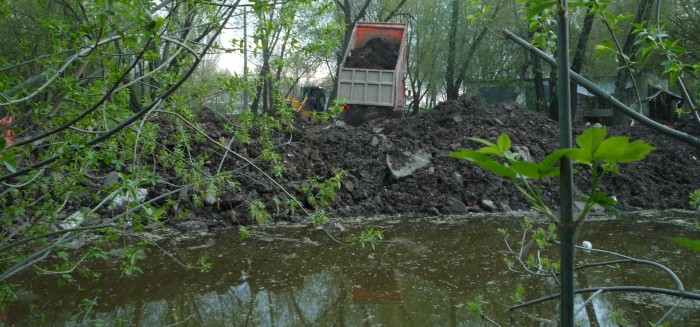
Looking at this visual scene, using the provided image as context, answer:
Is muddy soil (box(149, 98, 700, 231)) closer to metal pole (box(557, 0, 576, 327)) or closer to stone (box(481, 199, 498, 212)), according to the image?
stone (box(481, 199, 498, 212))

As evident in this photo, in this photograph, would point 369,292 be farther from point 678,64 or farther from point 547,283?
point 678,64

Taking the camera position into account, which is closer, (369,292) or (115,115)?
(115,115)

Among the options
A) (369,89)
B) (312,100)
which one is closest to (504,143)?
(369,89)

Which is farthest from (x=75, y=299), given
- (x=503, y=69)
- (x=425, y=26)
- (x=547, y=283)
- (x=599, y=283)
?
(x=425, y=26)

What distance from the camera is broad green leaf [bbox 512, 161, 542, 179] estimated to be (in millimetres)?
697

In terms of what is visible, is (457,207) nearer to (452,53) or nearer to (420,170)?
(420,170)

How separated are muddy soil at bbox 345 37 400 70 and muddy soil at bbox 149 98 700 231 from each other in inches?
91.4

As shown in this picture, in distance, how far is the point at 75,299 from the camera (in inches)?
185

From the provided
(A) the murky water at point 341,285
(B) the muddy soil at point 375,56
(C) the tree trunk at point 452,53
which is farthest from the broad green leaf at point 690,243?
(C) the tree trunk at point 452,53

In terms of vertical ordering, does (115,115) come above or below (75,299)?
above

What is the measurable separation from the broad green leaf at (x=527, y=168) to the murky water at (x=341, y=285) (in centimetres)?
316

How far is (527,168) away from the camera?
2.31 ft

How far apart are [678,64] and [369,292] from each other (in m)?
3.79

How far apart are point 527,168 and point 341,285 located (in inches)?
183
